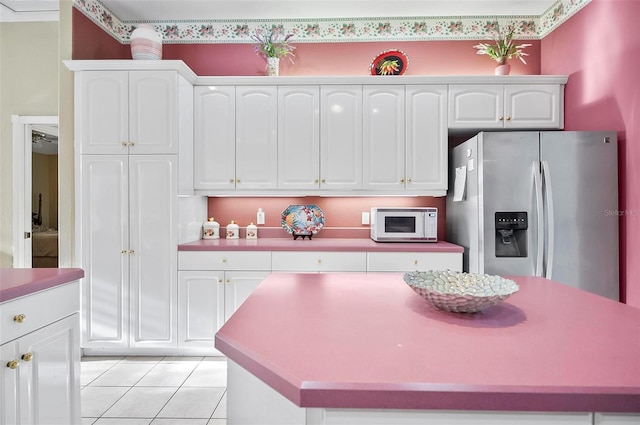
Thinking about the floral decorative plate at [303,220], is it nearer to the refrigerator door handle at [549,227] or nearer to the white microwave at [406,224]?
the white microwave at [406,224]

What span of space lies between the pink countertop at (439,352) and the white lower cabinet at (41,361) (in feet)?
2.77

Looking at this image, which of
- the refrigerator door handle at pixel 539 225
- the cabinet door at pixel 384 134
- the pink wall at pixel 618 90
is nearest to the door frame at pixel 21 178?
the cabinet door at pixel 384 134

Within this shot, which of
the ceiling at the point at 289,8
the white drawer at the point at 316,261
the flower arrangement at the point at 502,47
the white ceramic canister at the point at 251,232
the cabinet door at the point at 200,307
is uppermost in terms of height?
the ceiling at the point at 289,8

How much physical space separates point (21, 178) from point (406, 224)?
11.8 feet

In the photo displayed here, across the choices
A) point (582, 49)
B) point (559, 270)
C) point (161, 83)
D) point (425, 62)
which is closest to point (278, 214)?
point (161, 83)

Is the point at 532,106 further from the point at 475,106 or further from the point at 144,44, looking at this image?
the point at 144,44

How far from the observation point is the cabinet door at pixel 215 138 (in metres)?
2.97

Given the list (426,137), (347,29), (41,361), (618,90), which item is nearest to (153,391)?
(41,361)

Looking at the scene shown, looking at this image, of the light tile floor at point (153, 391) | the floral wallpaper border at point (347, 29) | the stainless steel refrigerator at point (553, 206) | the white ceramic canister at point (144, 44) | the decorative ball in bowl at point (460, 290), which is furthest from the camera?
the floral wallpaper border at point (347, 29)

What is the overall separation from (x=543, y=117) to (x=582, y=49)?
552 mm

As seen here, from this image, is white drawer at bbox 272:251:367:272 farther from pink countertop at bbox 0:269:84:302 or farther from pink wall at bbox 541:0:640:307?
pink wall at bbox 541:0:640:307

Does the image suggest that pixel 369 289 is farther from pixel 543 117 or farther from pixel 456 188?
pixel 543 117

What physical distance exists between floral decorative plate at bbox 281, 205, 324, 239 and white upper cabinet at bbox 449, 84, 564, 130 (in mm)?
1403

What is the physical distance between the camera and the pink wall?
2.27 m
